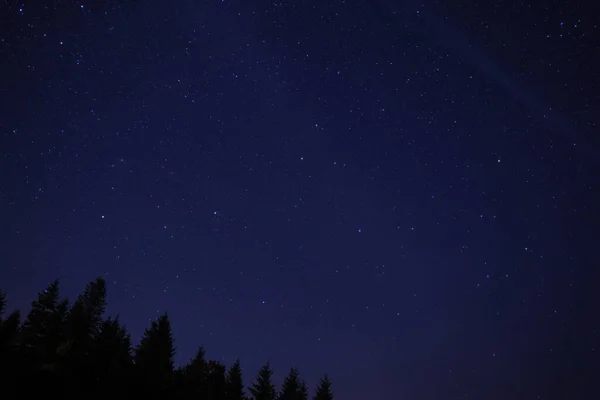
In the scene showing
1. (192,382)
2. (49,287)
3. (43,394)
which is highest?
(49,287)

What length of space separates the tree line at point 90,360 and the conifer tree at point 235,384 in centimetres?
9

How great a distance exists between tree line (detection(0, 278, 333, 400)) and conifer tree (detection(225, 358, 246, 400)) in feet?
0.29

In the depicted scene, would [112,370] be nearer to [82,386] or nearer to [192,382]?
[82,386]

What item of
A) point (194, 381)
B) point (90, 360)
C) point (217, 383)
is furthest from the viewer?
point (217, 383)

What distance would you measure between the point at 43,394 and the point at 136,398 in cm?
514

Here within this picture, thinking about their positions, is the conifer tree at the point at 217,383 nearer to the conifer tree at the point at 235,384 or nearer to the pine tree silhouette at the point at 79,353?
the conifer tree at the point at 235,384

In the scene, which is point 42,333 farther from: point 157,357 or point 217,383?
point 217,383

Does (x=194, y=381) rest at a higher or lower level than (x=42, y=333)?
lower

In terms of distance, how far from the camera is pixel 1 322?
27562 mm

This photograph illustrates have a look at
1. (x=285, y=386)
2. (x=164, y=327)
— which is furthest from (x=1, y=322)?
(x=285, y=386)

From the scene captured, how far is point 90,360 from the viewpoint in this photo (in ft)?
72.0

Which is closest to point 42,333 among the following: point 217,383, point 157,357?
point 157,357

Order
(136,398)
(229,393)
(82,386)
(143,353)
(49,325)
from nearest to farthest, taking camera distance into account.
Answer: (82,386), (136,398), (49,325), (143,353), (229,393)

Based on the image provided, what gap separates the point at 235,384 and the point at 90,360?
40.8 ft
